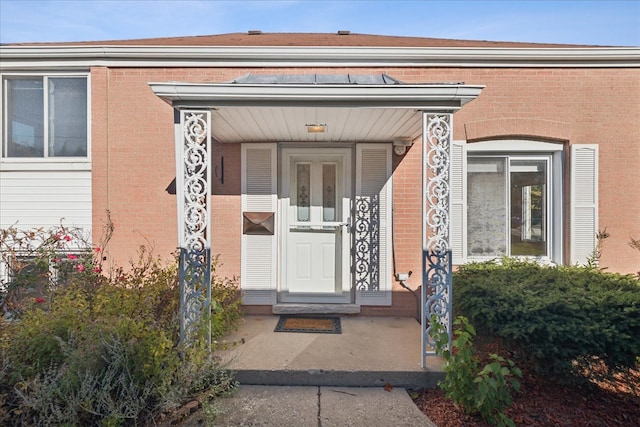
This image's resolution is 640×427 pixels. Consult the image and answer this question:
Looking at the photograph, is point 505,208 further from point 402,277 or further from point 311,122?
point 311,122

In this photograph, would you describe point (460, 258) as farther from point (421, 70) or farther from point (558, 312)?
point (421, 70)

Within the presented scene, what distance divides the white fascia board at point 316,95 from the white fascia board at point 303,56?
181 centimetres

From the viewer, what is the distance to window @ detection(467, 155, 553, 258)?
Result: 491 centimetres

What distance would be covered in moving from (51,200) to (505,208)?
636 cm

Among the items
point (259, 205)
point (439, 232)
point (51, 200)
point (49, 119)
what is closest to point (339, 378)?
point (439, 232)

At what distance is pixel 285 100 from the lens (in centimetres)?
334

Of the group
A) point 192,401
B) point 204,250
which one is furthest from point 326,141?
point 192,401

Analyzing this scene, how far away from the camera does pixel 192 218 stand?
11.0ft

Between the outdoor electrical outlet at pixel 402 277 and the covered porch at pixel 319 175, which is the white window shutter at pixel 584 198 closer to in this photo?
the covered porch at pixel 319 175

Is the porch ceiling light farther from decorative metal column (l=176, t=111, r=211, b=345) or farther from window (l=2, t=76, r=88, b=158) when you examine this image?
window (l=2, t=76, r=88, b=158)

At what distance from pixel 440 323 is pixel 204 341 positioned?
223cm

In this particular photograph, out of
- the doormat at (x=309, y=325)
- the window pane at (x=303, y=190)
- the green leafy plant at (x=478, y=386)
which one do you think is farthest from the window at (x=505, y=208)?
the green leafy plant at (x=478, y=386)

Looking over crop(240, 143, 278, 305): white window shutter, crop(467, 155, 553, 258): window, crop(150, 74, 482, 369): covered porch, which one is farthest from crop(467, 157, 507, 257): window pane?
crop(240, 143, 278, 305): white window shutter

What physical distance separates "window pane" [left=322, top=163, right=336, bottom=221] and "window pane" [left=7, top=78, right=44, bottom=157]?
4.05 metres
